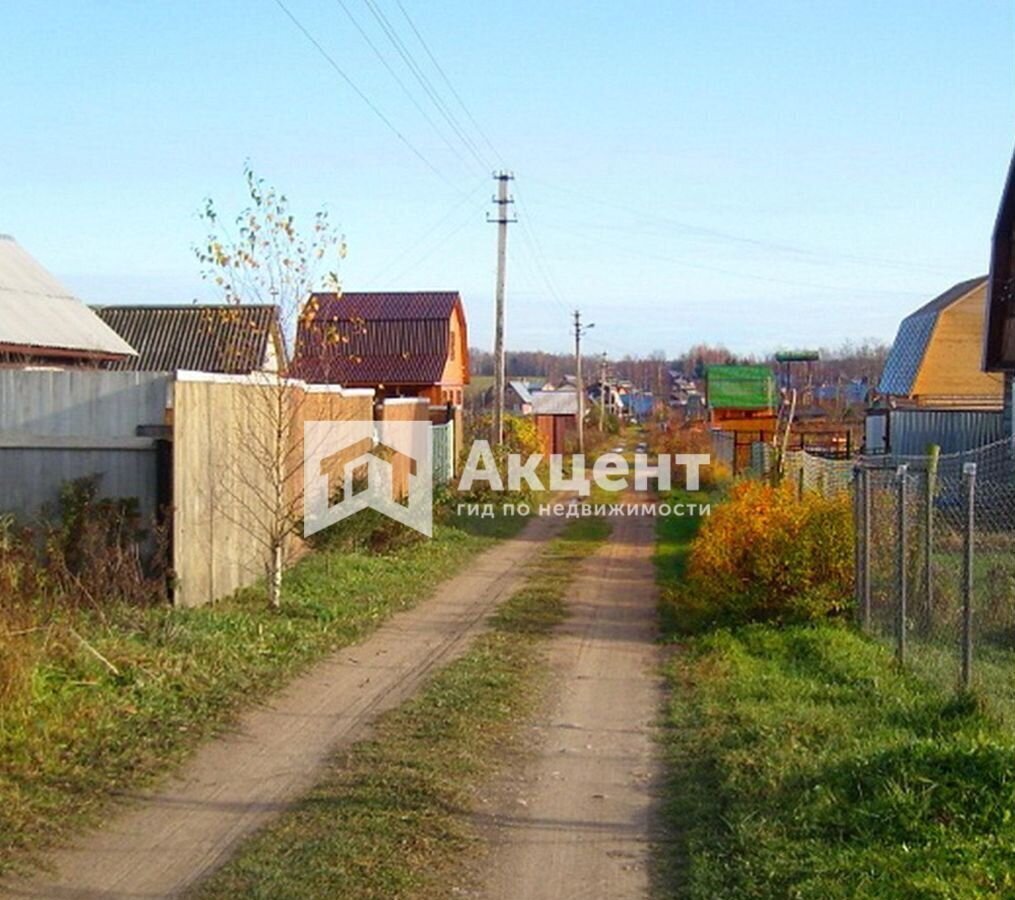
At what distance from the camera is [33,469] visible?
1234cm

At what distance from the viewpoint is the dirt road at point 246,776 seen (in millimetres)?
5777

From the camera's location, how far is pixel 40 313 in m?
22.9

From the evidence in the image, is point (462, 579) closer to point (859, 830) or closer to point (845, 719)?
point (845, 719)

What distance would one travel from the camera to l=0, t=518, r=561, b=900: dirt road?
578 centimetres

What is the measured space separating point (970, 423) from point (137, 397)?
65.6ft

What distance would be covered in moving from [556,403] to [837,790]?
149ft

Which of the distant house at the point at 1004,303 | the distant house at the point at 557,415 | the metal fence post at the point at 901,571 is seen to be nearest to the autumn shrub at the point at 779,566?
the metal fence post at the point at 901,571

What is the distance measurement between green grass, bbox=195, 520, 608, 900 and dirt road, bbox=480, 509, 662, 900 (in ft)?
0.71

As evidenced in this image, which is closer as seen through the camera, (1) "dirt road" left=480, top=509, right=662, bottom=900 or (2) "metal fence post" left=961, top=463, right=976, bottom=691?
(1) "dirt road" left=480, top=509, right=662, bottom=900

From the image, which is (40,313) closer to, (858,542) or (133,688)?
(133,688)

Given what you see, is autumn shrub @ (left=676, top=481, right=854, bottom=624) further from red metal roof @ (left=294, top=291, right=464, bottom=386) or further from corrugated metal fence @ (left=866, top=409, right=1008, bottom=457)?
red metal roof @ (left=294, top=291, right=464, bottom=386)

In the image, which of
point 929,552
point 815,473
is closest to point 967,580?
point 929,552

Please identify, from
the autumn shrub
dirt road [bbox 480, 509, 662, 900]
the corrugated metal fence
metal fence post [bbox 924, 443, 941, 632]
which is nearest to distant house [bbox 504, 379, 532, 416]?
the corrugated metal fence

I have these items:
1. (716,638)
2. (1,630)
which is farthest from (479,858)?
(716,638)
